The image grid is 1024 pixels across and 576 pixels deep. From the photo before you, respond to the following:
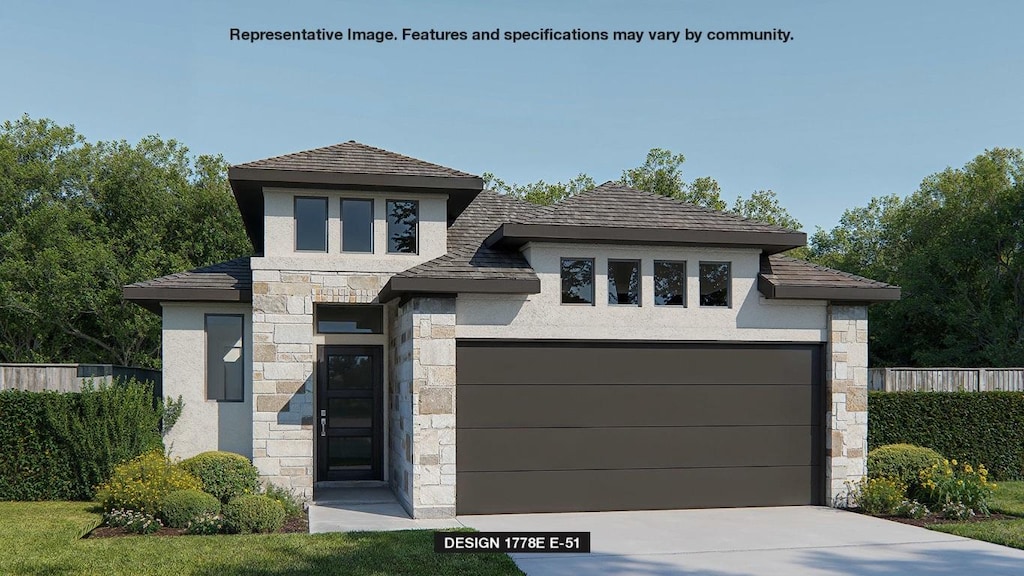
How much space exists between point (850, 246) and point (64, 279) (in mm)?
36680

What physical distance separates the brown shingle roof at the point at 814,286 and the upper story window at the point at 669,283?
126cm

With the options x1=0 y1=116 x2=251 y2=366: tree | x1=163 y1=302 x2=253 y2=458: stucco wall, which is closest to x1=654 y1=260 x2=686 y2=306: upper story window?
x1=163 y1=302 x2=253 y2=458: stucco wall

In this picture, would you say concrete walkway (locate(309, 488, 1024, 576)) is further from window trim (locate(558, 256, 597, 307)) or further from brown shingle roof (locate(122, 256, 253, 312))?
brown shingle roof (locate(122, 256, 253, 312))

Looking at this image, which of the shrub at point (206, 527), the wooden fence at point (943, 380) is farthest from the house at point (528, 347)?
the wooden fence at point (943, 380)

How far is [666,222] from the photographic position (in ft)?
41.8

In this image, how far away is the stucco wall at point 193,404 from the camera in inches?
542

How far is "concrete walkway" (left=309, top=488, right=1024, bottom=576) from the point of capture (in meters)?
8.72

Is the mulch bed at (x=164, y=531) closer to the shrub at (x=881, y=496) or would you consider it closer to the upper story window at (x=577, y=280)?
the upper story window at (x=577, y=280)

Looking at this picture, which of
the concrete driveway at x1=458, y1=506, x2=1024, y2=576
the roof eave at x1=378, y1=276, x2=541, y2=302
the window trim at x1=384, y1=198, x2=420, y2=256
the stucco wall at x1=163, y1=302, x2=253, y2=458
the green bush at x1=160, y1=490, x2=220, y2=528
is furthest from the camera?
the stucco wall at x1=163, y1=302, x2=253, y2=458

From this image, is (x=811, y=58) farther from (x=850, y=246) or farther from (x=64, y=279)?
(x=850, y=246)

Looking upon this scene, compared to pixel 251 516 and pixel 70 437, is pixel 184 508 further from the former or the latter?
pixel 70 437

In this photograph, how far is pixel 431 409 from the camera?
1162cm

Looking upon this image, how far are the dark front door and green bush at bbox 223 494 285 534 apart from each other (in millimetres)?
3352

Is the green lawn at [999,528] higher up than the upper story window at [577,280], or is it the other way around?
the upper story window at [577,280]
